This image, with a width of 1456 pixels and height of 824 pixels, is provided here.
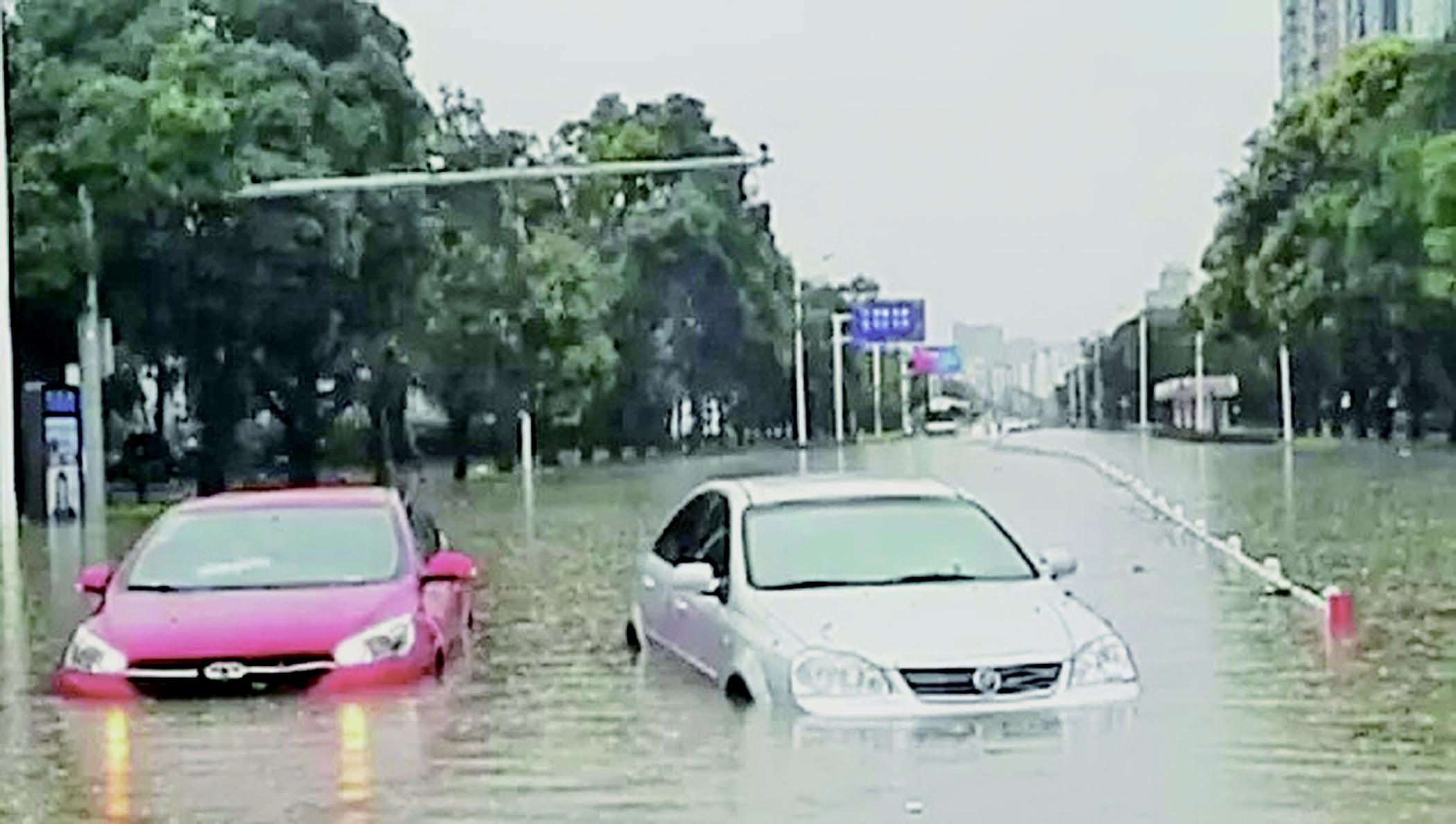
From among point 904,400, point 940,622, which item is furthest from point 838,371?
point 940,622

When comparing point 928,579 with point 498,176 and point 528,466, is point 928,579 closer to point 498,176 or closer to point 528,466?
point 498,176

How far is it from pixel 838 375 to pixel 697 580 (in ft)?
360

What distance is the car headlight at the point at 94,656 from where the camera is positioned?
14.9m

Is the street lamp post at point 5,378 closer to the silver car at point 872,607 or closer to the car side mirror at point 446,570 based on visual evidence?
the car side mirror at point 446,570

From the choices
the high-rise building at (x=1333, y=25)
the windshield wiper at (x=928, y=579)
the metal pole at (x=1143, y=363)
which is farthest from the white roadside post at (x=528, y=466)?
the metal pole at (x=1143, y=363)

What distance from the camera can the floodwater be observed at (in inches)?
444

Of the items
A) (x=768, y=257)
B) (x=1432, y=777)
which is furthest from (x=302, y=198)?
(x=768, y=257)

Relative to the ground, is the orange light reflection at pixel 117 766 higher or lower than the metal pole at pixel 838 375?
lower

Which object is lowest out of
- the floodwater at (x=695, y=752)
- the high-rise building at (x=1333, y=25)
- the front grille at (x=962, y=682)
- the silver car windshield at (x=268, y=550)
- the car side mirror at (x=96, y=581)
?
the floodwater at (x=695, y=752)

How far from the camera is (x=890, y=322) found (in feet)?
353

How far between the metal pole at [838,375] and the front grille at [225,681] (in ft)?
334

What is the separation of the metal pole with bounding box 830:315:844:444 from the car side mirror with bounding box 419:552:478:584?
328 feet

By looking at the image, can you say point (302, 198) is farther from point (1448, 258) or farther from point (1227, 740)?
point (1227, 740)

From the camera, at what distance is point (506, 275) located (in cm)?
7388
